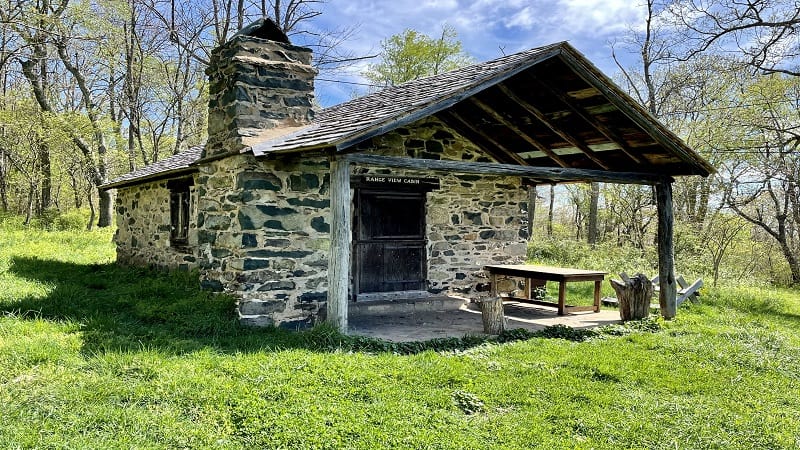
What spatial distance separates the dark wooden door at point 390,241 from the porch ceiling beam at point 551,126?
7.94 ft

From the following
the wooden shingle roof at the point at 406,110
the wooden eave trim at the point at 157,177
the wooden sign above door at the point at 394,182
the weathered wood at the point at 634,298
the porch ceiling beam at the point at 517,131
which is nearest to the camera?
the wooden shingle roof at the point at 406,110

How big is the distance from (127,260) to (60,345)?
7.32 m

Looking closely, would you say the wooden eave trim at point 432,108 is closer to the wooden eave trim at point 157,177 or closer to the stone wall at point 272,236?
the stone wall at point 272,236

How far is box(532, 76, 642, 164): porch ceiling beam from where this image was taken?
697cm

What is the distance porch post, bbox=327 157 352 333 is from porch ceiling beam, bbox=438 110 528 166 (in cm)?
251

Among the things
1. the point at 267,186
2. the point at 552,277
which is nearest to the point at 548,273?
the point at 552,277

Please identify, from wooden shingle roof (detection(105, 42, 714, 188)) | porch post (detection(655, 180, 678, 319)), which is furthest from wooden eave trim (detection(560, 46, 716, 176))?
porch post (detection(655, 180, 678, 319))

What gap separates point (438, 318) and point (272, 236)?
2.78 m

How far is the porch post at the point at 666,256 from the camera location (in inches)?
320

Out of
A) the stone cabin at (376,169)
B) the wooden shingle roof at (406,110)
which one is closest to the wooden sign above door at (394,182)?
the stone cabin at (376,169)

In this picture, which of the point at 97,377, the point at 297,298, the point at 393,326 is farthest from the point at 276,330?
the point at 97,377

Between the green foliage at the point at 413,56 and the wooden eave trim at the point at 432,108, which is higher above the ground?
the green foliage at the point at 413,56

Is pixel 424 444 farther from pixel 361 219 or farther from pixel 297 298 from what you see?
pixel 361 219

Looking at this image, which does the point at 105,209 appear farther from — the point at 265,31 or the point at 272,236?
the point at 272,236
